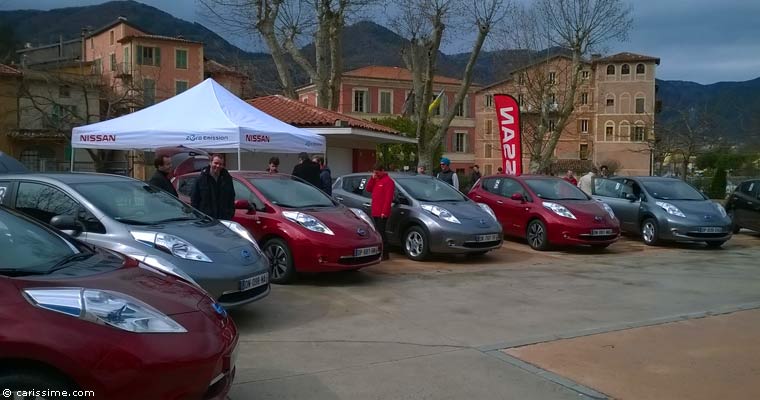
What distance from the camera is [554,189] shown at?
13.8 metres

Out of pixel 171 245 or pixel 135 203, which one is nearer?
pixel 171 245

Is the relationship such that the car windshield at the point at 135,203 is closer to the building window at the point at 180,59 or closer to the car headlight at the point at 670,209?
→ the car headlight at the point at 670,209

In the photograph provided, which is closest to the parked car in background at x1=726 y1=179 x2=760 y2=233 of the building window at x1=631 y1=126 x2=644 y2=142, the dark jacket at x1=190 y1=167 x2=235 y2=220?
the dark jacket at x1=190 y1=167 x2=235 y2=220

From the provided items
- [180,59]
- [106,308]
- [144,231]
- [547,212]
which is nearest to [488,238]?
[547,212]

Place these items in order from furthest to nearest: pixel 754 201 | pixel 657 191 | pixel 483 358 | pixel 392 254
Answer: pixel 754 201 → pixel 657 191 → pixel 392 254 → pixel 483 358

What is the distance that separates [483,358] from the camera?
552cm

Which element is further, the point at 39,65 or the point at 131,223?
the point at 39,65

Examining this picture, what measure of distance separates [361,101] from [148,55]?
21.3m

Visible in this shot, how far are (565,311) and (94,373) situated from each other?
551 centimetres

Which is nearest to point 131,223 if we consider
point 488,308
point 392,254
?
point 488,308

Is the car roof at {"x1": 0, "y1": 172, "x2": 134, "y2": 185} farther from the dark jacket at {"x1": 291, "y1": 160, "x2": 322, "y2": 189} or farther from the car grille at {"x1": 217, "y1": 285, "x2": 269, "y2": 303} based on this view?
the dark jacket at {"x1": 291, "y1": 160, "x2": 322, "y2": 189}

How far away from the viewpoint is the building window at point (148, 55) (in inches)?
2315

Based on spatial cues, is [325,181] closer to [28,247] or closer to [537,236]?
[537,236]

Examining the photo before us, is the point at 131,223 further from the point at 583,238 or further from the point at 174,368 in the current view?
the point at 583,238
